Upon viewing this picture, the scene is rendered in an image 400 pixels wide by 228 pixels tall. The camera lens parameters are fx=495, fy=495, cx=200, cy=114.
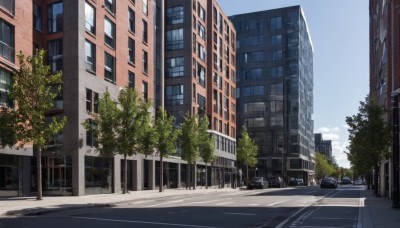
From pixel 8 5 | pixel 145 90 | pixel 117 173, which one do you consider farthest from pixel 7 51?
pixel 145 90

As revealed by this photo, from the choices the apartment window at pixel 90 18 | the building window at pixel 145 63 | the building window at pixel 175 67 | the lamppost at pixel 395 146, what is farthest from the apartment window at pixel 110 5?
the lamppost at pixel 395 146

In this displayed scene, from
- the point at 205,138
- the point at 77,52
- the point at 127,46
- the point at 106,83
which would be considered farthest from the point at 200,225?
the point at 205,138

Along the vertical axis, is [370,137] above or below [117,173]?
above

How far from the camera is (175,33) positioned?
198 ft

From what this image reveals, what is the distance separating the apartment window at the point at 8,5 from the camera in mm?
28391

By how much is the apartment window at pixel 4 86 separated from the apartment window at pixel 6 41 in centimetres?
95

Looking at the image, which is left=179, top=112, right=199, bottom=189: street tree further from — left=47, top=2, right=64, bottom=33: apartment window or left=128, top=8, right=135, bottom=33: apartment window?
left=47, top=2, right=64, bottom=33: apartment window

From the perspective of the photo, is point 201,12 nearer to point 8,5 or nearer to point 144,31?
point 144,31

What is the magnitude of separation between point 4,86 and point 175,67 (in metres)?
33.1

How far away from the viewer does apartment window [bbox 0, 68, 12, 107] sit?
91.6ft

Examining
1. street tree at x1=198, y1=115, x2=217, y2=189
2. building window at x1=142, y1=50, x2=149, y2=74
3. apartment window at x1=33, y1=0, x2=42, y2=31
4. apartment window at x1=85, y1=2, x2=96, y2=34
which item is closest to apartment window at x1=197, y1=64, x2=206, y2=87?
street tree at x1=198, y1=115, x2=217, y2=189

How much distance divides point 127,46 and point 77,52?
932cm

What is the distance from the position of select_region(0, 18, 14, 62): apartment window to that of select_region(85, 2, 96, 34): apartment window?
23.2 ft

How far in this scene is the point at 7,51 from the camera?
1125 inches
